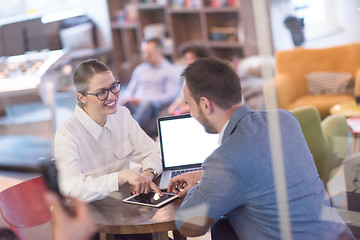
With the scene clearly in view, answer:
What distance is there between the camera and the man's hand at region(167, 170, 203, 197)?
1.58 m

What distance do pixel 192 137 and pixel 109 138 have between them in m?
0.31

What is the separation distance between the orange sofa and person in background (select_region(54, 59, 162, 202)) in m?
2.36

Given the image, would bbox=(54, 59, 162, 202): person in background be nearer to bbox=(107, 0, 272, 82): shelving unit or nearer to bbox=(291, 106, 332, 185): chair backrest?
bbox=(291, 106, 332, 185): chair backrest

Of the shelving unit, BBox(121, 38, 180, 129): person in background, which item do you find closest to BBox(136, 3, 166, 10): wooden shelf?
the shelving unit

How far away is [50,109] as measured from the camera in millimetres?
1559

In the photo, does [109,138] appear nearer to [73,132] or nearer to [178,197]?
[73,132]

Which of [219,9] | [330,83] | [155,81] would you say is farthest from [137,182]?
[219,9]

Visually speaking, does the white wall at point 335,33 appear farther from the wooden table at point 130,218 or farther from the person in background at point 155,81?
the wooden table at point 130,218

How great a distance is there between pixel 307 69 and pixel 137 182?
2.72 metres

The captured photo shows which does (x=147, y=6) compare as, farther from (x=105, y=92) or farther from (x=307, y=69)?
(x=105, y=92)

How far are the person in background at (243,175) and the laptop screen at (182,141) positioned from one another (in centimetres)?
26

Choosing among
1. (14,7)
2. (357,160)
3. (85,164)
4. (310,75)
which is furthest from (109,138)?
(310,75)

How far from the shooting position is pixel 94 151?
5.17 feet

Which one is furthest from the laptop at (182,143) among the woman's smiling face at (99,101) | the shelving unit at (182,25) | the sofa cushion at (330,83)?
the sofa cushion at (330,83)
